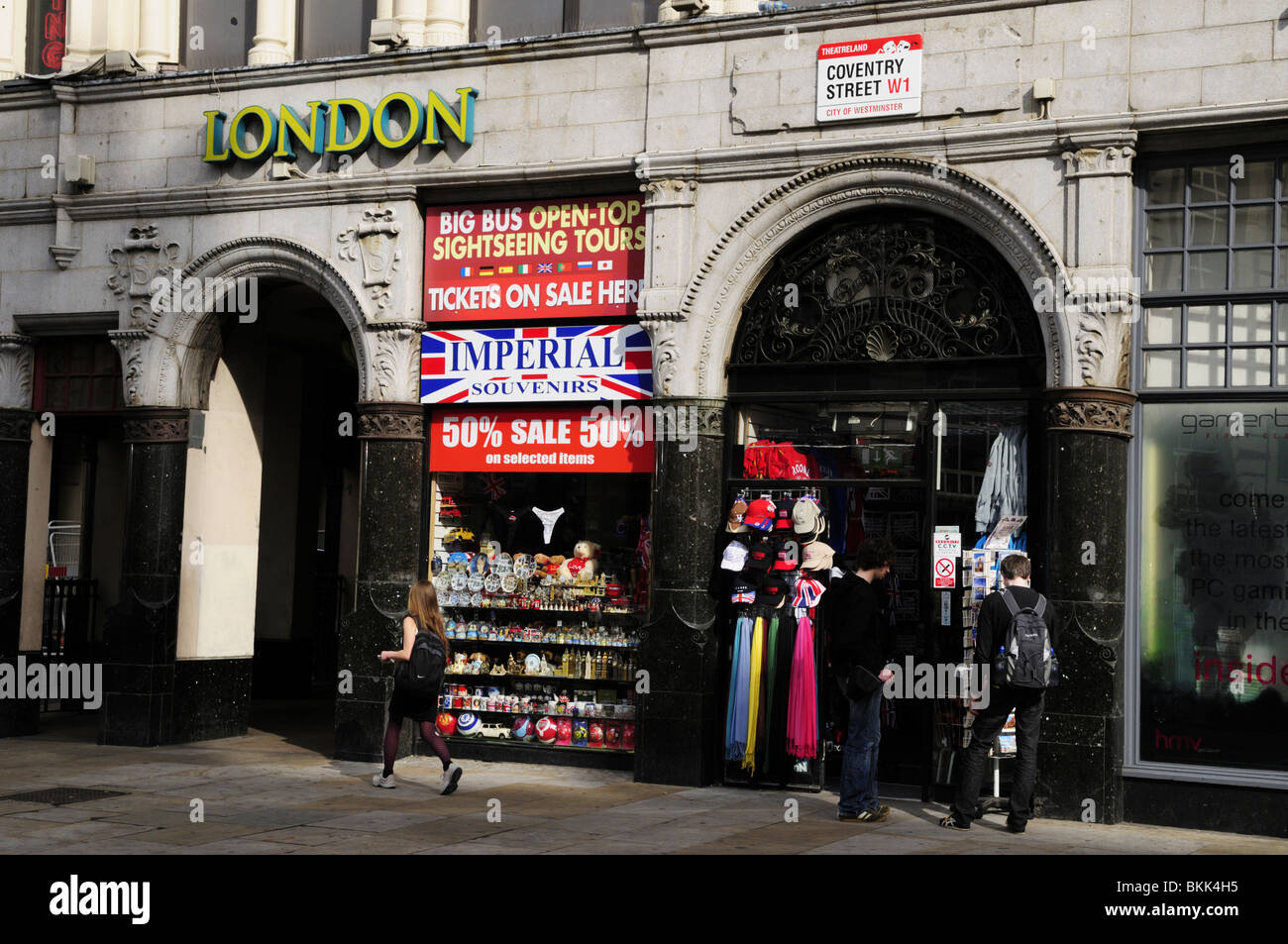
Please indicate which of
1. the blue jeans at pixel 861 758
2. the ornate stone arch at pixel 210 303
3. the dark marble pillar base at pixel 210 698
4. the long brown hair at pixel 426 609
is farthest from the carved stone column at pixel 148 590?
the blue jeans at pixel 861 758

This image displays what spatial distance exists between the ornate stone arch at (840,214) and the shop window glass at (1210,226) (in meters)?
0.99

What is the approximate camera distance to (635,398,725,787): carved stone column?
12398 millimetres

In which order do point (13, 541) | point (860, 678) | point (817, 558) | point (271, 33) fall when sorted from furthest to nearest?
point (13, 541) < point (271, 33) < point (817, 558) < point (860, 678)

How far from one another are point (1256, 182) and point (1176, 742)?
4.07m

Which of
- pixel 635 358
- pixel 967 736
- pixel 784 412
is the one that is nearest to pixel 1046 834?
pixel 967 736

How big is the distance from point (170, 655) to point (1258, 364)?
33.4 ft

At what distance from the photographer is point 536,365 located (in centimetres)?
1353

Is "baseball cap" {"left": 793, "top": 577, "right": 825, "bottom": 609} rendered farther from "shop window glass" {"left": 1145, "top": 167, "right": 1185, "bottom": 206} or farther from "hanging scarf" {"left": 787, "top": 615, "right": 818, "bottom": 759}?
"shop window glass" {"left": 1145, "top": 167, "right": 1185, "bottom": 206}

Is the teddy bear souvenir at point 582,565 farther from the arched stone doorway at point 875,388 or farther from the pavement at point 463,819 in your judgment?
the pavement at point 463,819

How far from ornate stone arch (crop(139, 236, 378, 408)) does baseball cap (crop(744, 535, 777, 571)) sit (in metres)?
4.52

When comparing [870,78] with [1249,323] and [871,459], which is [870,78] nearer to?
[871,459]

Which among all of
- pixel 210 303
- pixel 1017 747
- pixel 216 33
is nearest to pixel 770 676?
pixel 1017 747

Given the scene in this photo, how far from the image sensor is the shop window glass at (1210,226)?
11055 mm
